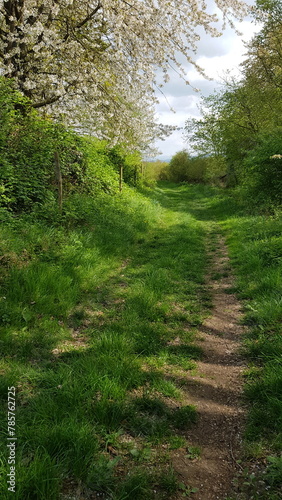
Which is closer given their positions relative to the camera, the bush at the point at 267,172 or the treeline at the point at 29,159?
the treeline at the point at 29,159

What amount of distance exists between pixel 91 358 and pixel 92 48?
32.0ft

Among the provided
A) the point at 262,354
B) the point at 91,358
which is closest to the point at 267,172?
the point at 262,354

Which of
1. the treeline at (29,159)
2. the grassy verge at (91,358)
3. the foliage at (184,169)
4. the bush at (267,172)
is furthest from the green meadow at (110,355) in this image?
the foliage at (184,169)

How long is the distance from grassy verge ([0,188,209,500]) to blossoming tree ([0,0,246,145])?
15.4ft

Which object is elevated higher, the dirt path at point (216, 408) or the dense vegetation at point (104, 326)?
the dense vegetation at point (104, 326)

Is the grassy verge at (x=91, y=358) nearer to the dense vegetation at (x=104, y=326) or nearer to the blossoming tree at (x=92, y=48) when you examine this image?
the dense vegetation at (x=104, y=326)

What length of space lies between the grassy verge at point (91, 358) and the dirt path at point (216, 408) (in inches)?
5.6

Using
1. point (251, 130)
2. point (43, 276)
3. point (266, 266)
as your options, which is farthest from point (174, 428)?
point (251, 130)

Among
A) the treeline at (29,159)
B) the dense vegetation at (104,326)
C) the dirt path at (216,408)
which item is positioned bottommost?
the dirt path at (216,408)

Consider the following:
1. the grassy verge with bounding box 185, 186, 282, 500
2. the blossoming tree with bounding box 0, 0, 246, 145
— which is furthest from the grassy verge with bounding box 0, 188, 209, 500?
the blossoming tree with bounding box 0, 0, 246, 145

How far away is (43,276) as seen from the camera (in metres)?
4.95

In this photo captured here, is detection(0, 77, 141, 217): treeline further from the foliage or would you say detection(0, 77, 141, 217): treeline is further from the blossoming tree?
the foliage

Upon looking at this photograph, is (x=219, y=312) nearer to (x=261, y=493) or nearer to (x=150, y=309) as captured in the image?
(x=150, y=309)

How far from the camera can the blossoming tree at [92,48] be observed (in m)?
7.51
